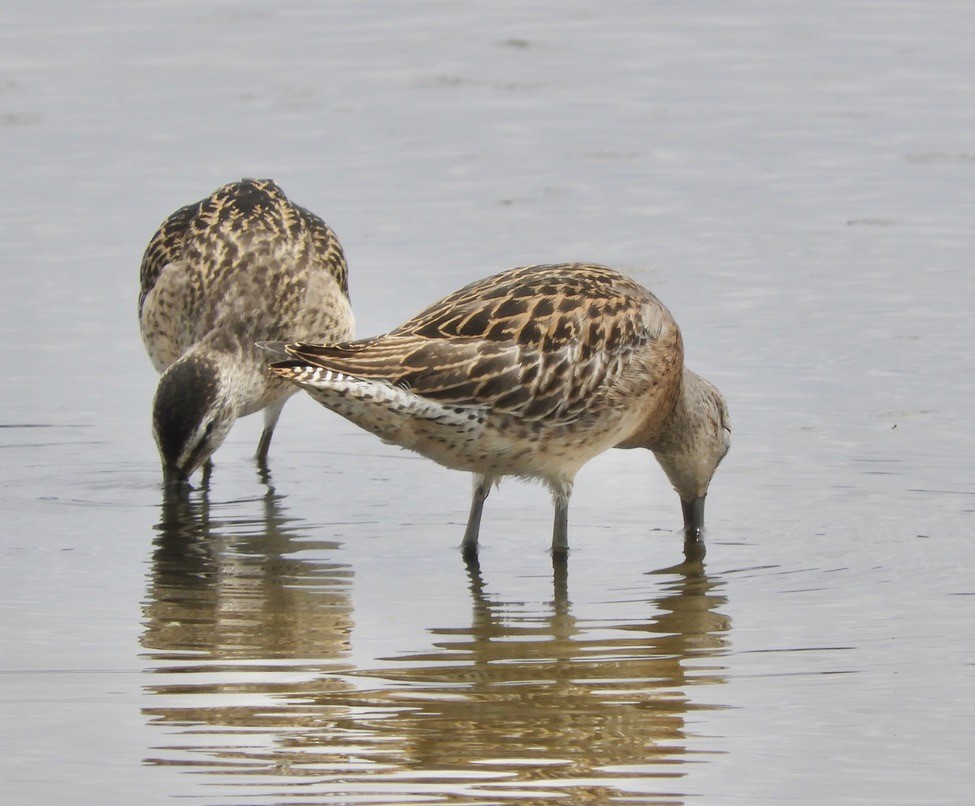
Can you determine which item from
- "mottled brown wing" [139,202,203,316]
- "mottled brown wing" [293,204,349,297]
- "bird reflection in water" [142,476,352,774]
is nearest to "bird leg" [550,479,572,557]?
"bird reflection in water" [142,476,352,774]

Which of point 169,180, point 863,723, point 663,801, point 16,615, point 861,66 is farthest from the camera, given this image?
point 861,66

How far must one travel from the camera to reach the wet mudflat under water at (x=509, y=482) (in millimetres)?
5375

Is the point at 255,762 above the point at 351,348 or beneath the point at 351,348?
beneath

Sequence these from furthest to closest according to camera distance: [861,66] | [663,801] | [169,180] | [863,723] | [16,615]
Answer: [861,66] → [169,180] → [16,615] → [863,723] → [663,801]

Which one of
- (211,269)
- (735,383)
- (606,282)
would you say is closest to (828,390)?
(735,383)

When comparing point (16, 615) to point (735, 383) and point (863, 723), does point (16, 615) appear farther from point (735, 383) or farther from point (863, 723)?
point (735, 383)

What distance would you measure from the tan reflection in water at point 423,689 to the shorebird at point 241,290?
49.0 inches

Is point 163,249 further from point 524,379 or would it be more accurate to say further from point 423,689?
point 423,689

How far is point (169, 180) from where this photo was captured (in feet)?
37.3

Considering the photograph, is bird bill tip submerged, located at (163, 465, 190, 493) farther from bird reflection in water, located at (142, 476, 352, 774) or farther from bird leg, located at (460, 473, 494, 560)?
bird leg, located at (460, 473, 494, 560)

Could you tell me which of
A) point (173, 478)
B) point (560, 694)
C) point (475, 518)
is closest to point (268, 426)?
point (173, 478)

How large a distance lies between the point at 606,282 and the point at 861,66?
676cm

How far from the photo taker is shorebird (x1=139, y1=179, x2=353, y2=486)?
28.0 ft

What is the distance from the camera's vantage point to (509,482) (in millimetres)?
8375
